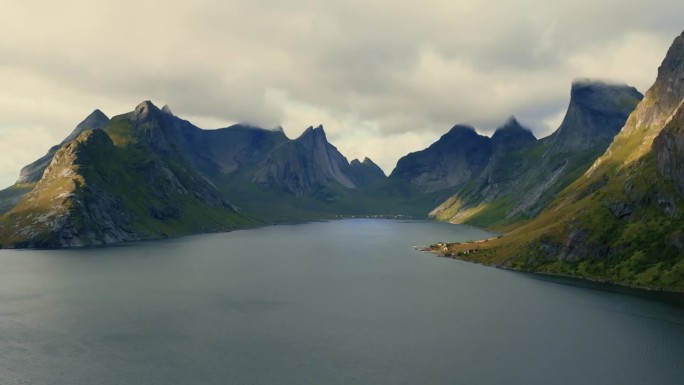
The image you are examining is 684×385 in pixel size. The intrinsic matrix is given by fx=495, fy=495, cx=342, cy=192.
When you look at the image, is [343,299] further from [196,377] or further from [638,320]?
[638,320]

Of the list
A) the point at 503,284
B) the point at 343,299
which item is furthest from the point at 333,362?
the point at 503,284

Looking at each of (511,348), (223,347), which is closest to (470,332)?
(511,348)

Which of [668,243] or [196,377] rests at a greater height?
[668,243]

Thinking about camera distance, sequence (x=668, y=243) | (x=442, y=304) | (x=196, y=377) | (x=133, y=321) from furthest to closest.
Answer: (x=668, y=243), (x=442, y=304), (x=133, y=321), (x=196, y=377)

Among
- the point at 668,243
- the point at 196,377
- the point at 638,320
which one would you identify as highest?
the point at 668,243

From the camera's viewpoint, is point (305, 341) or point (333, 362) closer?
point (333, 362)

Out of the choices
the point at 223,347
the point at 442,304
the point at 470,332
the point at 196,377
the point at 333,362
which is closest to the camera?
the point at 196,377
